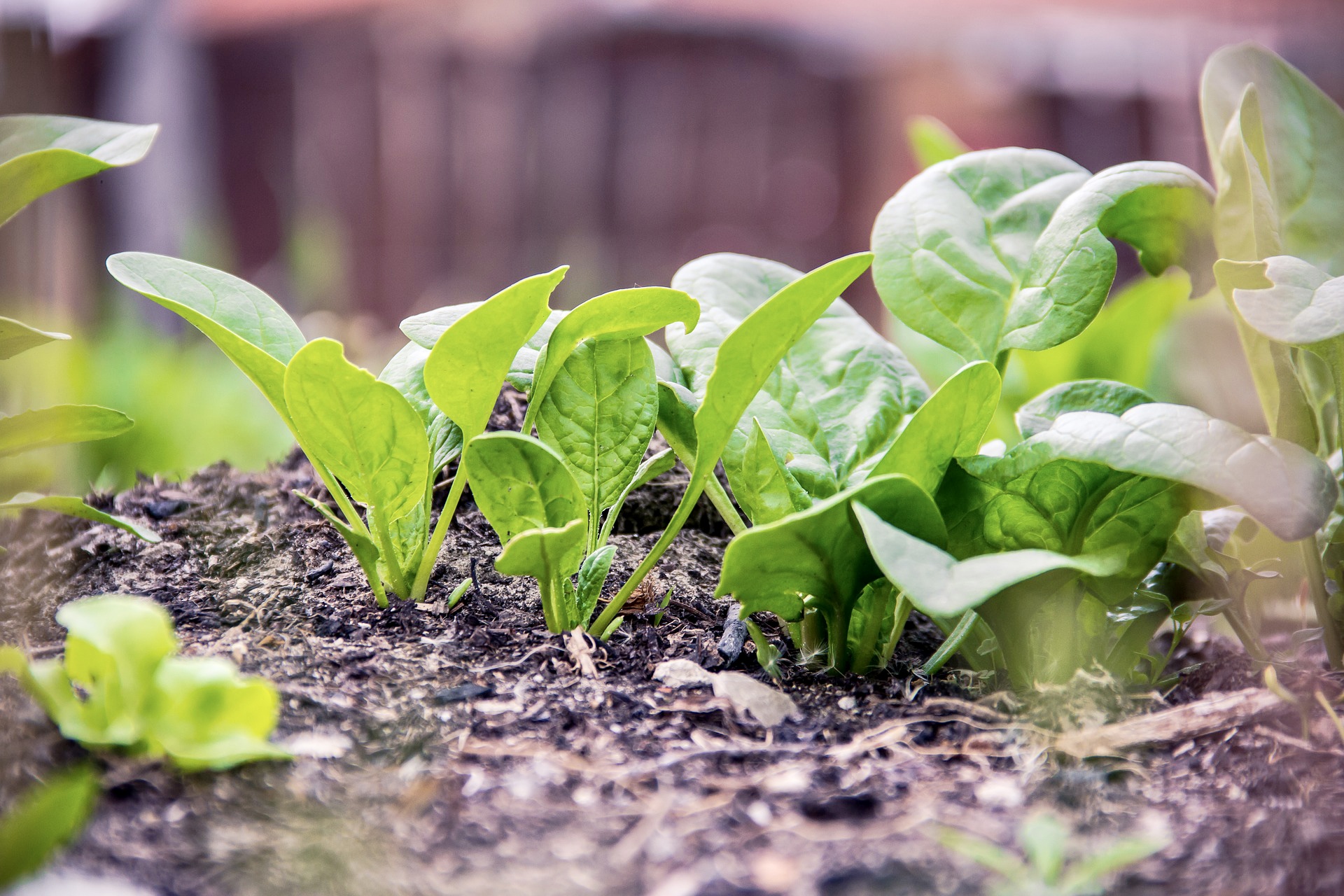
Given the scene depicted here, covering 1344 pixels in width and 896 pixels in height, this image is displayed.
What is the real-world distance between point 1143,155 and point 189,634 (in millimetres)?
5104

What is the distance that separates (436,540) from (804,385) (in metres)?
0.35

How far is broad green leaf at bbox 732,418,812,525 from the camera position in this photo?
75cm

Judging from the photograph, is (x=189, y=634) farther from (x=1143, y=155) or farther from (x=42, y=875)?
(x=1143, y=155)

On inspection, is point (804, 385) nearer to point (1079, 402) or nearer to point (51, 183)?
point (1079, 402)

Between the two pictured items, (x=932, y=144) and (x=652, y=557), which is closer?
(x=652, y=557)

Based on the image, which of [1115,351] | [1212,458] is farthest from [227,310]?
[1115,351]

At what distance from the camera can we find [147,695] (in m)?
0.54

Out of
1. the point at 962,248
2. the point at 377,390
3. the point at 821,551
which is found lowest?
the point at 821,551

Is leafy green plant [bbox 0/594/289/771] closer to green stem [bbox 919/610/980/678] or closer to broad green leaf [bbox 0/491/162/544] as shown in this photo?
broad green leaf [bbox 0/491/162/544]

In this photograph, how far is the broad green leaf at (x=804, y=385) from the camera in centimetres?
78

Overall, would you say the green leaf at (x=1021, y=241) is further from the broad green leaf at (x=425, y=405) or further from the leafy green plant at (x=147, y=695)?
the leafy green plant at (x=147, y=695)

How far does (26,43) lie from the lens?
0.77m

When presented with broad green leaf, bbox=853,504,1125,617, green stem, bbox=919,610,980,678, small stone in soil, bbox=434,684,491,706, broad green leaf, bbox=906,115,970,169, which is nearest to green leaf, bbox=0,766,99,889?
small stone in soil, bbox=434,684,491,706

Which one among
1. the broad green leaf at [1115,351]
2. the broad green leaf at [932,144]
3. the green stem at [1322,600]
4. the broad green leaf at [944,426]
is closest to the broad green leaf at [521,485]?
the broad green leaf at [944,426]
